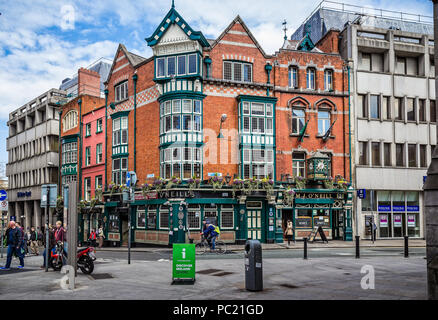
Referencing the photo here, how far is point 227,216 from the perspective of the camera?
29625mm

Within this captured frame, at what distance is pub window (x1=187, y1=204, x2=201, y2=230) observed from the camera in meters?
28.8

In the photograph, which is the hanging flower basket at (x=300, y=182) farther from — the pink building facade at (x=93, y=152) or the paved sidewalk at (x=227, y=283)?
the pink building facade at (x=93, y=152)

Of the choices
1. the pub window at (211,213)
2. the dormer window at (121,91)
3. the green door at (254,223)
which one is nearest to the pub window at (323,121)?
the green door at (254,223)

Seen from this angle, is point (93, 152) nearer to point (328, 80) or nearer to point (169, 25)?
point (169, 25)

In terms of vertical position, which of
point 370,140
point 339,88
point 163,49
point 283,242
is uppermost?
point 163,49

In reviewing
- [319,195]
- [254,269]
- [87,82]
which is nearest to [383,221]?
[319,195]

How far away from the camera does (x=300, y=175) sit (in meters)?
32.4

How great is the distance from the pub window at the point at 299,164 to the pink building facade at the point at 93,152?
51.2 feet

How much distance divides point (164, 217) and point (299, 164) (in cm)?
1043

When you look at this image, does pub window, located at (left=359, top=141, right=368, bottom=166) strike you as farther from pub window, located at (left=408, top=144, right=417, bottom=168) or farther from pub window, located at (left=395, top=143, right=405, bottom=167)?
pub window, located at (left=408, top=144, right=417, bottom=168)
